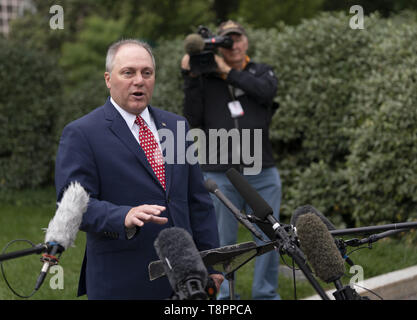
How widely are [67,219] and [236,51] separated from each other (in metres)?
3.53

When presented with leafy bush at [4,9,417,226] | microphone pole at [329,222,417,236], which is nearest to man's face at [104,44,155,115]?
microphone pole at [329,222,417,236]

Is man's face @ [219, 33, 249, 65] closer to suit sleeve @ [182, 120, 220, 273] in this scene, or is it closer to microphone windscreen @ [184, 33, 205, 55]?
microphone windscreen @ [184, 33, 205, 55]

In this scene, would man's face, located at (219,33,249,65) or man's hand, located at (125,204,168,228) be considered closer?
man's hand, located at (125,204,168,228)

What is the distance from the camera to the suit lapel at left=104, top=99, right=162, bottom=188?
2.76 metres

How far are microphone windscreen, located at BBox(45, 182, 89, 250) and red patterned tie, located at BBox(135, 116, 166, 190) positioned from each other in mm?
866

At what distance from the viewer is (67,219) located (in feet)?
6.05

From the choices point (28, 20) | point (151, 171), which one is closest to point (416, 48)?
point (151, 171)

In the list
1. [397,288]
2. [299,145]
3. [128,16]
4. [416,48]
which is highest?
[128,16]

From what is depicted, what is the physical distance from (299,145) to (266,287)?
11.8ft

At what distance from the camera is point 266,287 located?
16.5 ft

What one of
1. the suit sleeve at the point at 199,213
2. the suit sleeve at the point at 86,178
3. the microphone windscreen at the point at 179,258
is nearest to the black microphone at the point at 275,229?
the microphone windscreen at the point at 179,258

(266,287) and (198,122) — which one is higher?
(198,122)

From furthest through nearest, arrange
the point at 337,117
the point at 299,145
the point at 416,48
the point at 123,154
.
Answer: the point at 299,145 → the point at 337,117 → the point at 416,48 → the point at 123,154
